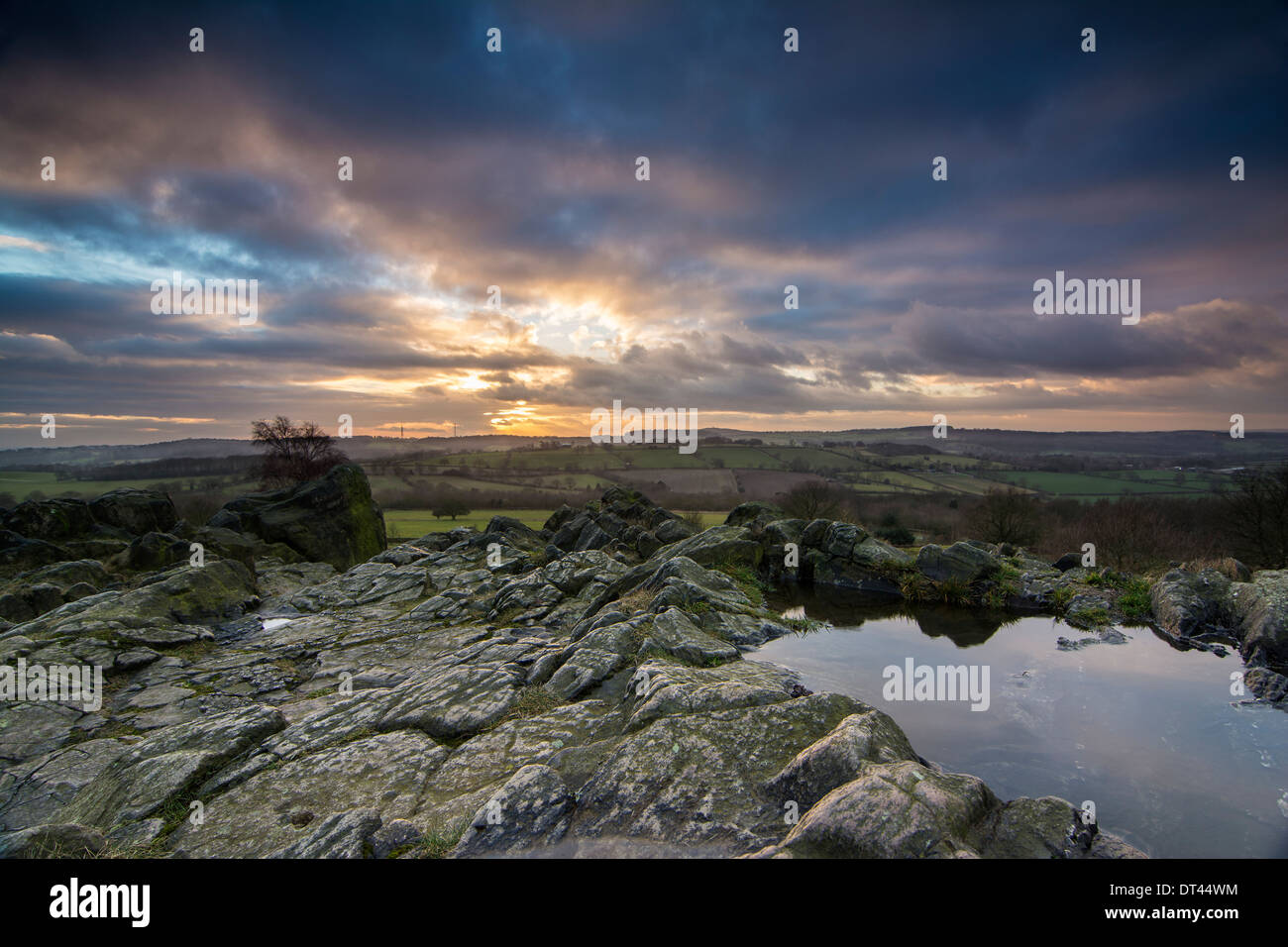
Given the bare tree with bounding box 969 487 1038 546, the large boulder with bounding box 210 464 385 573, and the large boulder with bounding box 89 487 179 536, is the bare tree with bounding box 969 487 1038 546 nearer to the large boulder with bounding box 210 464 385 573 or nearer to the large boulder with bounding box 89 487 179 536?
the large boulder with bounding box 210 464 385 573

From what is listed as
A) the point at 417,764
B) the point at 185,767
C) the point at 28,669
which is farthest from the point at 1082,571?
the point at 28,669

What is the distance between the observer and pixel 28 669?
12047 millimetres

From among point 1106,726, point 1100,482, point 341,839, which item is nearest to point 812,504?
point 1106,726

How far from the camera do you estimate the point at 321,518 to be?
31000mm

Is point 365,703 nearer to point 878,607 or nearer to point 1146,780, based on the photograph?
point 1146,780

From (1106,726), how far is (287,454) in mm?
69447

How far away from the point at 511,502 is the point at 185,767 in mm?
68544

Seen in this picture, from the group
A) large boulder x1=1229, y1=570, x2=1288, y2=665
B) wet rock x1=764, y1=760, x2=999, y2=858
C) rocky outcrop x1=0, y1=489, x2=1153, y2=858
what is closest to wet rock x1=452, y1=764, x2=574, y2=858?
rocky outcrop x1=0, y1=489, x2=1153, y2=858

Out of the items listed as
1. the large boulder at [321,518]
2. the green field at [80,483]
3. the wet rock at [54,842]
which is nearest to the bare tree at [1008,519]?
the large boulder at [321,518]

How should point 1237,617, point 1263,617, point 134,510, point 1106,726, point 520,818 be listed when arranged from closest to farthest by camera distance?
point 520,818 → point 1106,726 → point 1263,617 → point 1237,617 → point 134,510

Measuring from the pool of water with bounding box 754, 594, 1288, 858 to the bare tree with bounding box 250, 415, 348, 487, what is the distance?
2372 inches

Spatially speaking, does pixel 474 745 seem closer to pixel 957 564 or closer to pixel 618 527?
pixel 957 564

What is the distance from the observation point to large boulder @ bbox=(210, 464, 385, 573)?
3003cm
